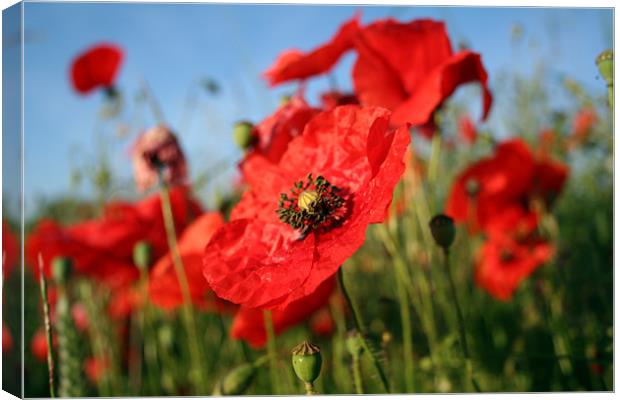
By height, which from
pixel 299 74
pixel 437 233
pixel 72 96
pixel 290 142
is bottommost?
pixel 437 233

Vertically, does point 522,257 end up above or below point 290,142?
below

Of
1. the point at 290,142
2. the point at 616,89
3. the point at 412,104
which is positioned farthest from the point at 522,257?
the point at 290,142

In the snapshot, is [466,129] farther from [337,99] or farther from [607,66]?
[607,66]

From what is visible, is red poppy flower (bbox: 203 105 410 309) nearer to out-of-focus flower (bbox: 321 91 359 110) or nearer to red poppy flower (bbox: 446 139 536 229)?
out-of-focus flower (bbox: 321 91 359 110)

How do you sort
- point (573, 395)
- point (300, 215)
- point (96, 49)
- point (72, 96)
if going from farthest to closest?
point (72, 96) < point (96, 49) < point (573, 395) < point (300, 215)

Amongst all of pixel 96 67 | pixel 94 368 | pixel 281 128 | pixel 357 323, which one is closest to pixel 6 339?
pixel 94 368

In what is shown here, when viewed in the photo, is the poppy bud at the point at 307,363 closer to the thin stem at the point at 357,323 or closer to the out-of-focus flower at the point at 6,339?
the thin stem at the point at 357,323

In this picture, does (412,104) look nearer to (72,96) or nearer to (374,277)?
(374,277)

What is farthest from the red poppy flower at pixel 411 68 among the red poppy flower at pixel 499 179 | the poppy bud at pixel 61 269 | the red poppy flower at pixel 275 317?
the poppy bud at pixel 61 269
